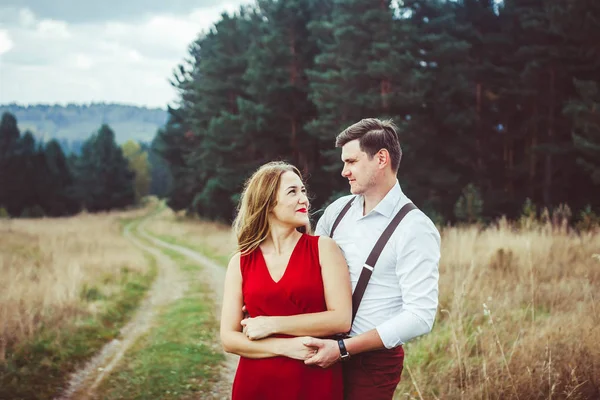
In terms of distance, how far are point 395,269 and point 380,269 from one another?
76mm

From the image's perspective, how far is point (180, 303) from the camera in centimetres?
949

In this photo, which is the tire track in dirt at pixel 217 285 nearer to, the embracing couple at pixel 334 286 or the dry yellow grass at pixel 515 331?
the dry yellow grass at pixel 515 331

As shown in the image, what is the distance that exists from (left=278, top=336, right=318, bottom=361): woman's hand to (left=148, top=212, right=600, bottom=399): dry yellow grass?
60cm

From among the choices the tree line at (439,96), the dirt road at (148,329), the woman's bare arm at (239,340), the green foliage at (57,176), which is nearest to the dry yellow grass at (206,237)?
the dirt road at (148,329)

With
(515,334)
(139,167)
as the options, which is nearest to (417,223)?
(515,334)

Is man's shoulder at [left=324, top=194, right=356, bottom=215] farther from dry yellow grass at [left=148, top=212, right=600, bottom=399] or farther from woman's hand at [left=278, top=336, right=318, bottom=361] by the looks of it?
woman's hand at [left=278, top=336, right=318, bottom=361]

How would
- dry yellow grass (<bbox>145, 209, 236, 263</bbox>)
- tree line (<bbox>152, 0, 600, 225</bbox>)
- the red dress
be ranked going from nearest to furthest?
the red dress, dry yellow grass (<bbox>145, 209, 236, 263</bbox>), tree line (<bbox>152, 0, 600, 225</bbox>)

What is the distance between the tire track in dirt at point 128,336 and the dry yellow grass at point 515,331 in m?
2.61

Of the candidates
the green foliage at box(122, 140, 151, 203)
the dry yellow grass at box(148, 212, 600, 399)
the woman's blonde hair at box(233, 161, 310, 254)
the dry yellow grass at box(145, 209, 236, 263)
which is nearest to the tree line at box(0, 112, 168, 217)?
the green foliage at box(122, 140, 151, 203)

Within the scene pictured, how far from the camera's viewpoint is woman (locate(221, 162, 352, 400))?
2.38 meters

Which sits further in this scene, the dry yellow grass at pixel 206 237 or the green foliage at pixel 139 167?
the green foliage at pixel 139 167

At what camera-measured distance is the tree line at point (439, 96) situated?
18.4 metres

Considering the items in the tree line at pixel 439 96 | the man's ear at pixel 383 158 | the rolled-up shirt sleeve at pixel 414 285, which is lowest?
the rolled-up shirt sleeve at pixel 414 285

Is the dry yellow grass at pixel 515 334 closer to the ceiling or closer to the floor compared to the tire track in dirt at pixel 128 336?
closer to the ceiling
